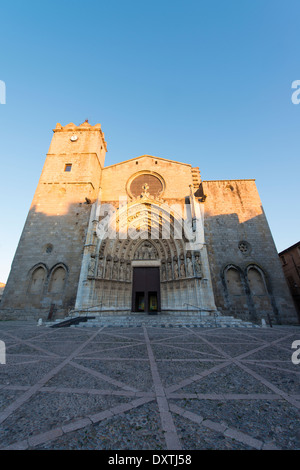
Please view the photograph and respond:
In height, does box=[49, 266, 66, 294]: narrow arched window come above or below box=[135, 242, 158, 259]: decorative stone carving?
below

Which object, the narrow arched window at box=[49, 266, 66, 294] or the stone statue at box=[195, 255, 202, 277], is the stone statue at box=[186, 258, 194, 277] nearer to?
the stone statue at box=[195, 255, 202, 277]

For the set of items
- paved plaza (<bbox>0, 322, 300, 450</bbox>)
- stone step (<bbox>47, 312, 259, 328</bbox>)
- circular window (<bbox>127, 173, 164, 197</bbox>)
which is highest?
circular window (<bbox>127, 173, 164, 197</bbox>)

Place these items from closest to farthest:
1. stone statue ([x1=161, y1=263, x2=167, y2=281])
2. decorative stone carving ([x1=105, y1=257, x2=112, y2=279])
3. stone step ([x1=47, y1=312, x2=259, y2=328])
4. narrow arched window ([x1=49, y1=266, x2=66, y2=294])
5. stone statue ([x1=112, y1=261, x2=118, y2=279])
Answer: stone step ([x1=47, y1=312, x2=259, y2=328]), narrow arched window ([x1=49, y1=266, x2=66, y2=294]), decorative stone carving ([x1=105, y1=257, x2=112, y2=279]), stone statue ([x1=112, y1=261, x2=118, y2=279]), stone statue ([x1=161, y1=263, x2=167, y2=281])

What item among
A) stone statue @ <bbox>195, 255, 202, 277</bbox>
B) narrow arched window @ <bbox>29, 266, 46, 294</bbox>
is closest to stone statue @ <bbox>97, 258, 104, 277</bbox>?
narrow arched window @ <bbox>29, 266, 46, 294</bbox>

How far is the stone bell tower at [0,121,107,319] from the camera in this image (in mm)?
11148

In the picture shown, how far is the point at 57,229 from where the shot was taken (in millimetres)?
13172

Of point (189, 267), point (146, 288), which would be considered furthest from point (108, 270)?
point (189, 267)

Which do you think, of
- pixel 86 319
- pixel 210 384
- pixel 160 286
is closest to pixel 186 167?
pixel 160 286

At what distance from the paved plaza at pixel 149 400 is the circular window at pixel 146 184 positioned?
1301cm

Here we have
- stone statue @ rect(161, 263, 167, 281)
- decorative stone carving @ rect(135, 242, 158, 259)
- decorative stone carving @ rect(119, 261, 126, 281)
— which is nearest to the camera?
decorative stone carving @ rect(119, 261, 126, 281)

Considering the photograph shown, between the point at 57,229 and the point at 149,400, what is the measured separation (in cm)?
1333

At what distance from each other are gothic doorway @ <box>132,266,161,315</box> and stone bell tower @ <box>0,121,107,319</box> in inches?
161

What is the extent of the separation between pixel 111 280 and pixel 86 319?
299cm
